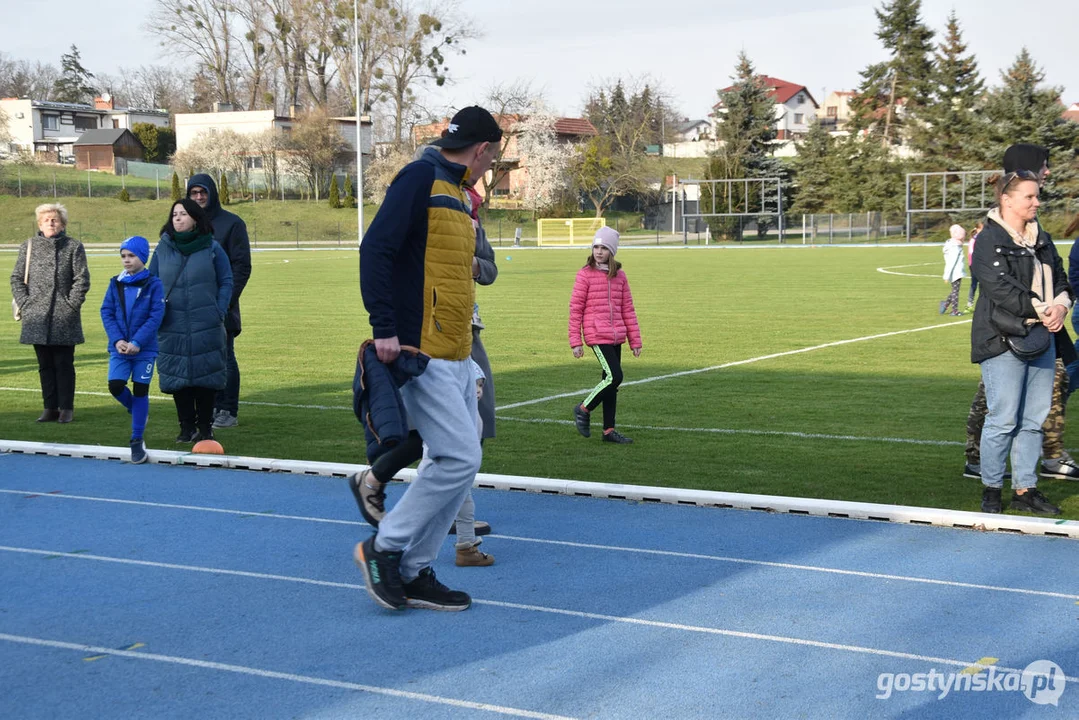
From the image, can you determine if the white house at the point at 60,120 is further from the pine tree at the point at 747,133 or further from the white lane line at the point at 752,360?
the white lane line at the point at 752,360

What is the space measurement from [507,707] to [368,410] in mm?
1467

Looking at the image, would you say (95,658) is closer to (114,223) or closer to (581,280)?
(581,280)

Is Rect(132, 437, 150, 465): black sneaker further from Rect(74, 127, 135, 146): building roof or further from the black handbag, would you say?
Rect(74, 127, 135, 146): building roof

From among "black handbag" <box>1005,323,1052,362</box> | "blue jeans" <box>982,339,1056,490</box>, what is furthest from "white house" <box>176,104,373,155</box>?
"black handbag" <box>1005,323,1052,362</box>

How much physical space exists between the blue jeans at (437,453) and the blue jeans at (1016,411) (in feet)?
11.1

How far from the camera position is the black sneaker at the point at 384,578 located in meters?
5.12

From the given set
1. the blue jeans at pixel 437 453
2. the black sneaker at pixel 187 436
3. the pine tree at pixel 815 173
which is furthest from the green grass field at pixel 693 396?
the pine tree at pixel 815 173

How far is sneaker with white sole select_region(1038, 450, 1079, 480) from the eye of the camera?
26.3ft

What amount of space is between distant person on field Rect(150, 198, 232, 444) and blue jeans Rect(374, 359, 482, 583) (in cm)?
458

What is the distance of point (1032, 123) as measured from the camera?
2499 inches

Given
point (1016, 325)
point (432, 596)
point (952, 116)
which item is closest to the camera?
point (432, 596)

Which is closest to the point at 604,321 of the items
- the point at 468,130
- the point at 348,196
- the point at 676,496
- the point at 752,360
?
the point at 676,496

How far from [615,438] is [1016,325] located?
3.70m

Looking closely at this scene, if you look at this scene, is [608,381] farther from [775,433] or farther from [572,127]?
[572,127]
